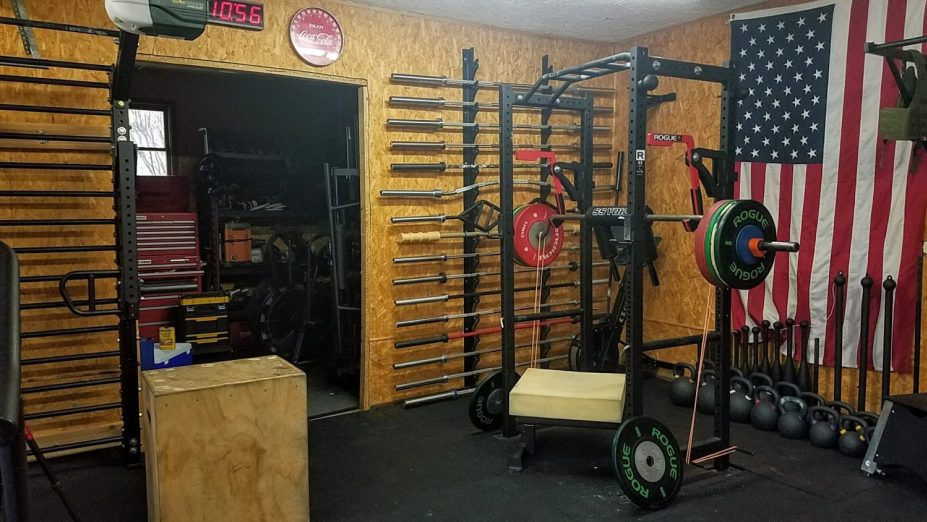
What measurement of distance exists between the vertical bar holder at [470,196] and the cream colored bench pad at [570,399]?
1.44m

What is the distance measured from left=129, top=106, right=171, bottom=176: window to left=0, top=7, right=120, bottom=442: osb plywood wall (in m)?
2.27

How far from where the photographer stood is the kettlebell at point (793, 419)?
12.7 ft

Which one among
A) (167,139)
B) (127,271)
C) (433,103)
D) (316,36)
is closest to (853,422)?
(433,103)

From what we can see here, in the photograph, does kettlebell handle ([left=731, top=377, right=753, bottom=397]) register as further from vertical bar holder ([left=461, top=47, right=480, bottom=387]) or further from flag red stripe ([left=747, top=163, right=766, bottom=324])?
vertical bar holder ([left=461, top=47, right=480, bottom=387])

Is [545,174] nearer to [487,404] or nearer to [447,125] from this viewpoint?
[447,125]

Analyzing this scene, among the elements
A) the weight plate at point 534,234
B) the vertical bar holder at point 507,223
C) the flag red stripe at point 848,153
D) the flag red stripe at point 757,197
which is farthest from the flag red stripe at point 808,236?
the vertical bar holder at point 507,223

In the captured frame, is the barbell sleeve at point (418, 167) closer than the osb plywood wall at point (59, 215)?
No

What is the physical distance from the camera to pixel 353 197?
5023 millimetres

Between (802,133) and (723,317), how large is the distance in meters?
1.66

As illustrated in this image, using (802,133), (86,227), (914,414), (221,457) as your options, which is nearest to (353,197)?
(86,227)

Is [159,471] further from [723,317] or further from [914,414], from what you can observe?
[914,414]

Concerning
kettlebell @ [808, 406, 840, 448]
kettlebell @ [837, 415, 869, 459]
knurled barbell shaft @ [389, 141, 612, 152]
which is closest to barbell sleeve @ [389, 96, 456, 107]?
knurled barbell shaft @ [389, 141, 612, 152]

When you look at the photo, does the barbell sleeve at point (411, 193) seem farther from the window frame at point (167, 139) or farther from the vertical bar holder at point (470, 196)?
the window frame at point (167, 139)

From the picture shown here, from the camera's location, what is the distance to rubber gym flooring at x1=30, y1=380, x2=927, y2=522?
302 cm
